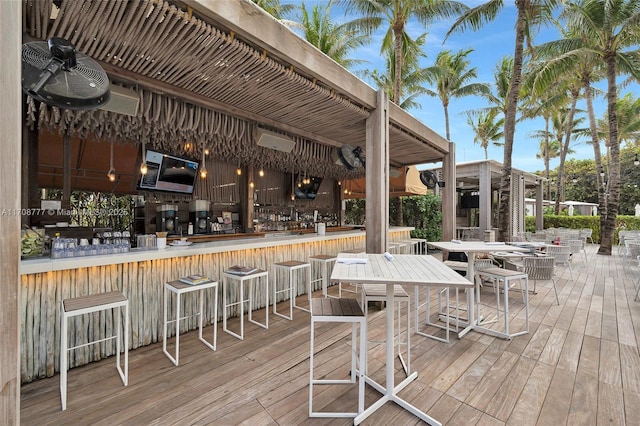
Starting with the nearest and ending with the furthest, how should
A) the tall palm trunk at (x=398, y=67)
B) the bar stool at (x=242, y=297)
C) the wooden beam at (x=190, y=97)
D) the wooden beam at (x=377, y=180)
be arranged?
the wooden beam at (x=190, y=97) < the bar stool at (x=242, y=297) < the wooden beam at (x=377, y=180) < the tall palm trunk at (x=398, y=67)

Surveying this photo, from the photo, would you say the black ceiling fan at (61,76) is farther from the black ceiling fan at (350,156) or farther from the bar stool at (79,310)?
the black ceiling fan at (350,156)

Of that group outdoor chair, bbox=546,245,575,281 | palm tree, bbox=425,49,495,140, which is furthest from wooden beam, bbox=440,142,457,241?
palm tree, bbox=425,49,495,140

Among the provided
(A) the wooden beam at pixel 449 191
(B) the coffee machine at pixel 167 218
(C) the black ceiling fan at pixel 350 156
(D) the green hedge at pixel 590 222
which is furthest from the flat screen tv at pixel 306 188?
(D) the green hedge at pixel 590 222

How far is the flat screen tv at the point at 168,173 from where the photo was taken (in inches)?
234

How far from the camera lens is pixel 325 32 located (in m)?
11.8

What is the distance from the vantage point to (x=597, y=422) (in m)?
2.09

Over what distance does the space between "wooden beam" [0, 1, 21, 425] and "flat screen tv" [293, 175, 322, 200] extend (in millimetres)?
7525

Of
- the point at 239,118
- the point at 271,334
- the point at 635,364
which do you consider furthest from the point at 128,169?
the point at 635,364

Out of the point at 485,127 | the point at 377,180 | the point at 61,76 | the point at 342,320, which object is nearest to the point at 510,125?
the point at 377,180

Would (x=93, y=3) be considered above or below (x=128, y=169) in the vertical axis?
above

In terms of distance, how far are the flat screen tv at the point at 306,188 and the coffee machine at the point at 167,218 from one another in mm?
3548

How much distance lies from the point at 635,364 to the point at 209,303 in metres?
4.86

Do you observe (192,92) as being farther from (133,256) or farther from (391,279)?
(391,279)

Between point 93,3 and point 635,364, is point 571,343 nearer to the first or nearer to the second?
point 635,364
